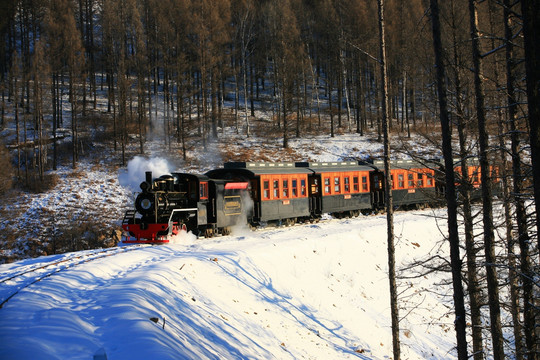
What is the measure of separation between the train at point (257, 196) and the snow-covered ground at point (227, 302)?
1178 millimetres

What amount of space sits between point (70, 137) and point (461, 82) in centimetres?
3500

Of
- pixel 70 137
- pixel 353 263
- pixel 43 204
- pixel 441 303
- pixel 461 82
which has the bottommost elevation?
pixel 441 303

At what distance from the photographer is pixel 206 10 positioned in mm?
35312

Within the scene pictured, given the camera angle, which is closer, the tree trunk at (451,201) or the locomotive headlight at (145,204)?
the tree trunk at (451,201)

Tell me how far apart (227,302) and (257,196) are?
30.9 feet

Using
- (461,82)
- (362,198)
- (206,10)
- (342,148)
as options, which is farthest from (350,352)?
(206,10)

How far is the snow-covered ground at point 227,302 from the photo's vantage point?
6570 millimetres

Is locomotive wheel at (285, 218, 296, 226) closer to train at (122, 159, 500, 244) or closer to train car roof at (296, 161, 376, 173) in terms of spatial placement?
train at (122, 159, 500, 244)

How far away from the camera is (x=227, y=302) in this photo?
10125mm

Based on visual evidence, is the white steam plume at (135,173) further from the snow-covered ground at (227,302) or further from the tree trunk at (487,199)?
the tree trunk at (487,199)

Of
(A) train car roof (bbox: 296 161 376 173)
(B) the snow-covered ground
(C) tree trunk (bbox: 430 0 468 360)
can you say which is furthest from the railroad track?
(A) train car roof (bbox: 296 161 376 173)

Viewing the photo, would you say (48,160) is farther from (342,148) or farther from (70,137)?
(342,148)

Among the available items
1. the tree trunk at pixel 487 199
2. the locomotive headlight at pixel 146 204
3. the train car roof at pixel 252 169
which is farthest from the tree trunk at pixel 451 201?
the train car roof at pixel 252 169

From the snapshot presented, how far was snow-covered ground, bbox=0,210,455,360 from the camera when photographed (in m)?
6.57
